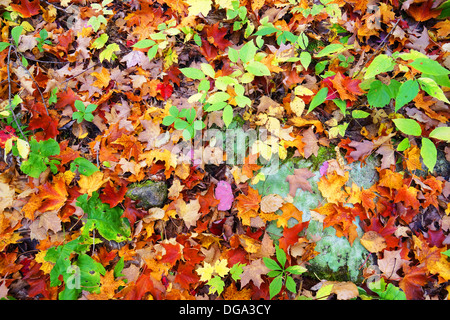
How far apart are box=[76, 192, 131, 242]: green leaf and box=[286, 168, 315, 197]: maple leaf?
4.51 feet

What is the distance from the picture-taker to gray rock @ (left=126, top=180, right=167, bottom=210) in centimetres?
210

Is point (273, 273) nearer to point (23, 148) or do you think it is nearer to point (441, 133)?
point (441, 133)

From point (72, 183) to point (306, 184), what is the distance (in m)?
2.01

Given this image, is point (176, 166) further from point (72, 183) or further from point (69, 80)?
point (69, 80)

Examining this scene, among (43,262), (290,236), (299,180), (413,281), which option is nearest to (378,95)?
(299,180)

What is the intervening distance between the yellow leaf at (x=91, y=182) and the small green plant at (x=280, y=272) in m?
1.46

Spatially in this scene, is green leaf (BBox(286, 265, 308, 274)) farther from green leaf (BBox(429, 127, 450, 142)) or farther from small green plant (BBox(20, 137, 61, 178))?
small green plant (BBox(20, 137, 61, 178))

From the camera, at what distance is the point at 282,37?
2.31 meters

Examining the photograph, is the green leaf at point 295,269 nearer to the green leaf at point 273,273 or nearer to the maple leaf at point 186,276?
the green leaf at point 273,273

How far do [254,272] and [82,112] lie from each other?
6.72ft

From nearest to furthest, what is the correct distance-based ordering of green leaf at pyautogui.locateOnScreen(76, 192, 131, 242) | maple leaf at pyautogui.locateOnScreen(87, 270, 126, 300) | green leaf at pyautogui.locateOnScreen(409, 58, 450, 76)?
green leaf at pyautogui.locateOnScreen(409, 58, 450, 76)
maple leaf at pyautogui.locateOnScreen(87, 270, 126, 300)
green leaf at pyautogui.locateOnScreen(76, 192, 131, 242)

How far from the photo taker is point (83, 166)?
214 cm

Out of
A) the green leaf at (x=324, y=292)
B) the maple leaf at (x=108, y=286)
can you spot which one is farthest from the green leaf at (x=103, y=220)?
the green leaf at (x=324, y=292)

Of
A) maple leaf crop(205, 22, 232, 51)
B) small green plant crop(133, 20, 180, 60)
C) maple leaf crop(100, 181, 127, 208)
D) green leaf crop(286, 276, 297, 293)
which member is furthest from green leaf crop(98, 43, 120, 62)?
green leaf crop(286, 276, 297, 293)
